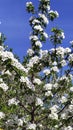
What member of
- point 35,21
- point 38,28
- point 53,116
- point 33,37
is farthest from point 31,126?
point 35,21

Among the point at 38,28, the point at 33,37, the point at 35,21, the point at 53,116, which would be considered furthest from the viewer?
the point at 35,21

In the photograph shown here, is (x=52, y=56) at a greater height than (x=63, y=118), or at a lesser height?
greater

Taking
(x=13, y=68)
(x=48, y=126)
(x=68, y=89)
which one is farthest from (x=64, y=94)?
(x=13, y=68)

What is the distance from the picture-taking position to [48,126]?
1537cm

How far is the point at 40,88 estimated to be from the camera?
14.9 metres

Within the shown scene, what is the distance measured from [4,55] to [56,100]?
3.78 m

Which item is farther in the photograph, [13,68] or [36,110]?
[36,110]

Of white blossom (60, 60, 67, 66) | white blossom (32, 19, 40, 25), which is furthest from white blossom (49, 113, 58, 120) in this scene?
white blossom (32, 19, 40, 25)

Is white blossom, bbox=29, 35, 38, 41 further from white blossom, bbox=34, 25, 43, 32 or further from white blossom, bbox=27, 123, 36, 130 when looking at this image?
white blossom, bbox=27, 123, 36, 130

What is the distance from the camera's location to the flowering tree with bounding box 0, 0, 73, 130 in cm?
1418

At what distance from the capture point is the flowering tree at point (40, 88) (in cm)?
1418

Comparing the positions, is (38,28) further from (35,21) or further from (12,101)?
(12,101)

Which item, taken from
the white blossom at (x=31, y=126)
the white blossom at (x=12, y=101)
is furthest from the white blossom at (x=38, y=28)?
the white blossom at (x=31, y=126)

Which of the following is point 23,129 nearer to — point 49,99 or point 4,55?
point 49,99
